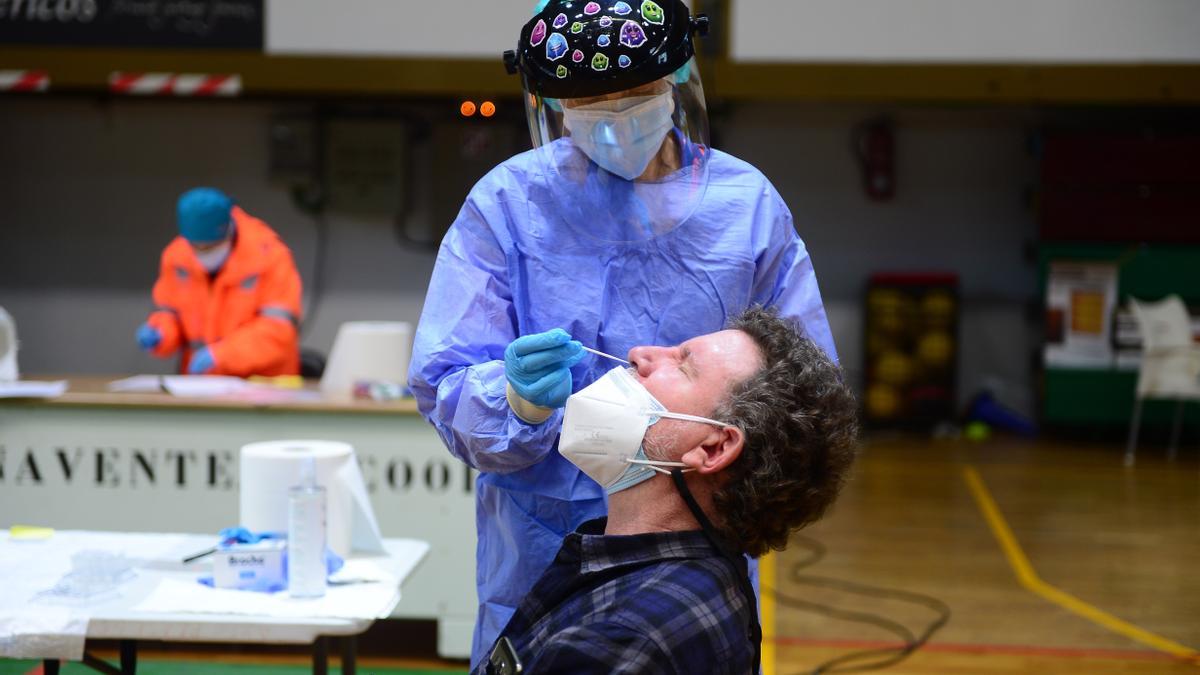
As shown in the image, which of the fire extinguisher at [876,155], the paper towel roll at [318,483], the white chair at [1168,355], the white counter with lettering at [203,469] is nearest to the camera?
the paper towel roll at [318,483]

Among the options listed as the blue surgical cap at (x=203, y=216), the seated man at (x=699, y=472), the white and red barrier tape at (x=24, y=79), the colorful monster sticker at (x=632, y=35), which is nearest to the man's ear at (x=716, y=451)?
the seated man at (x=699, y=472)

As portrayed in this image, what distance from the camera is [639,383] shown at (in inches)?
63.3

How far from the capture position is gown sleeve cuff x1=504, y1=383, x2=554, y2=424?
5.18 feet

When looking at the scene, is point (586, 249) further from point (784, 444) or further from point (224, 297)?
point (224, 297)

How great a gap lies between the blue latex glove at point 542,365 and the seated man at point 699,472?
0.04 meters

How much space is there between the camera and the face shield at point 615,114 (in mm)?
1673

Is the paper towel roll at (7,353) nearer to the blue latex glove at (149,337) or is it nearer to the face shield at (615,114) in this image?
the blue latex glove at (149,337)

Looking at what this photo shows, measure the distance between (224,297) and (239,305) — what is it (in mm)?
87

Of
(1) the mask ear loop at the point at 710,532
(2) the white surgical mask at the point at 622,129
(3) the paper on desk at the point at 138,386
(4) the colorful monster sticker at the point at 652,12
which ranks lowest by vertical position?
(3) the paper on desk at the point at 138,386

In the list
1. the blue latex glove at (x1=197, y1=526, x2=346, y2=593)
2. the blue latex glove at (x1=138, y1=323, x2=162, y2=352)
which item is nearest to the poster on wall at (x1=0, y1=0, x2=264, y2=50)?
the blue latex glove at (x1=138, y1=323, x2=162, y2=352)

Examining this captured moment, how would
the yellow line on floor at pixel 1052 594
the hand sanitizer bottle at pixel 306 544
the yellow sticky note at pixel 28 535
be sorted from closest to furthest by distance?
the hand sanitizer bottle at pixel 306 544
the yellow sticky note at pixel 28 535
the yellow line on floor at pixel 1052 594

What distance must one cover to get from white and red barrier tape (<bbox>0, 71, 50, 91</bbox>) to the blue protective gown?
6235mm

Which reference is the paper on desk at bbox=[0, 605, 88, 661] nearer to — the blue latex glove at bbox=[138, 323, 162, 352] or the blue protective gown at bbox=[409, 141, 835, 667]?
the blue protective gown at bbox=[409, 141, 835, 667]

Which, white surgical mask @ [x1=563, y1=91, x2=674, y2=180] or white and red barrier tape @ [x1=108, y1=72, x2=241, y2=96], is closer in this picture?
white surgical mask @ [x1=563, y1=91, x2=674, y2=180]
